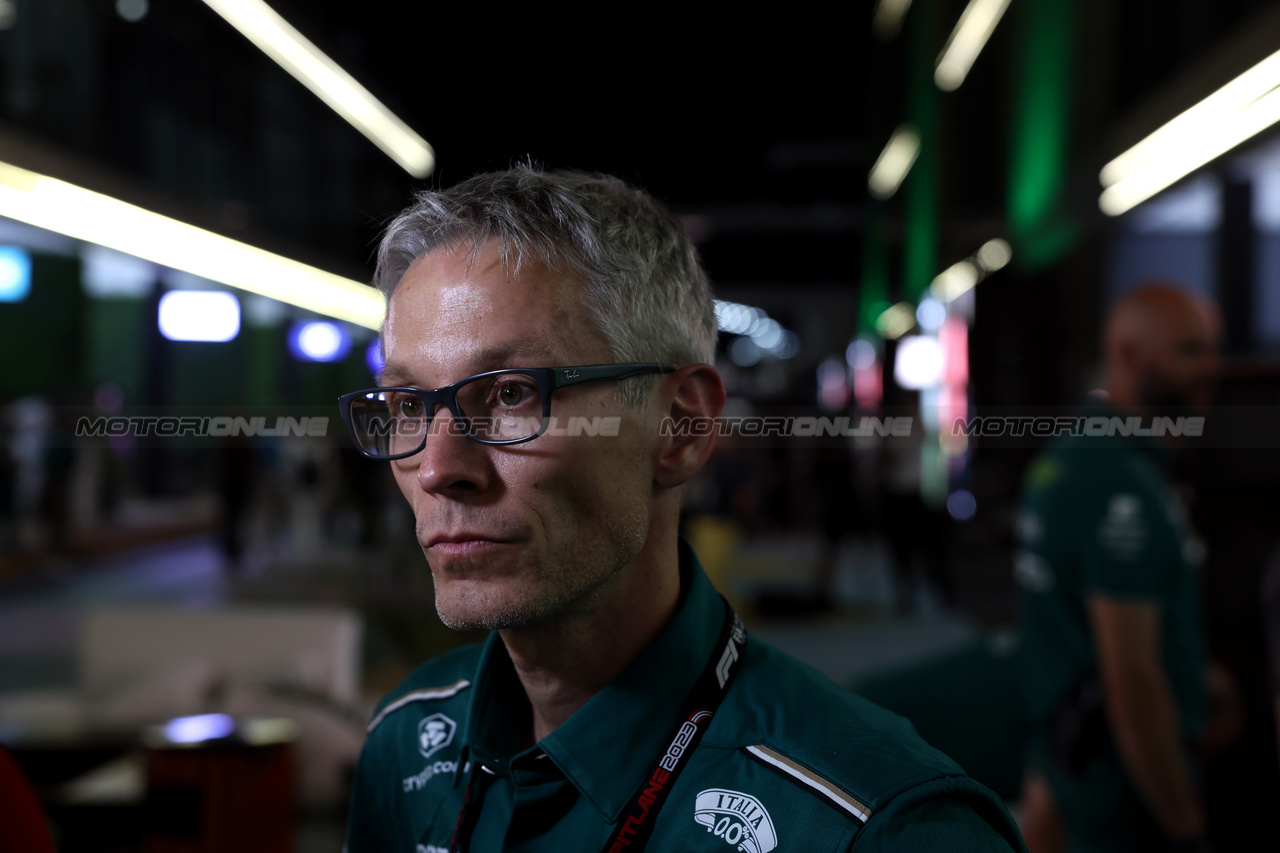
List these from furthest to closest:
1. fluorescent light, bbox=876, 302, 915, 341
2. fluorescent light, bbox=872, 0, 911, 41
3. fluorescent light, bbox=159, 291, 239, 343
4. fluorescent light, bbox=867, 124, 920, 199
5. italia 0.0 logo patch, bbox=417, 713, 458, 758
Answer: fluorescent light, bbox=876, 302, 915, 341
fluorescent light, bbox=867, 124, 920, 199
fluorescent light, bbox=872, 0, 911, 41
fluorescent light, bbox=159, 291, 239, 343
italia 0.0 logo patch, bbox=417, 713, 458, 758

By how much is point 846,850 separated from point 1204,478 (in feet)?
8.28

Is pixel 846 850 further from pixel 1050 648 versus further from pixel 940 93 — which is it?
pixel 940 93

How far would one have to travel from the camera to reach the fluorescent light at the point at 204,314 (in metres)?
1.88

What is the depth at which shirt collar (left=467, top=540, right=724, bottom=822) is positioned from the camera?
89 cm

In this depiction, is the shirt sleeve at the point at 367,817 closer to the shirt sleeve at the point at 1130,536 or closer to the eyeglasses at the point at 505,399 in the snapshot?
the eyeglasses at the point at 505,399

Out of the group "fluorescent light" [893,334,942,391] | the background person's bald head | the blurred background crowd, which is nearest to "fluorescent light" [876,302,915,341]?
"fluorescent light" [893,334,942,391]

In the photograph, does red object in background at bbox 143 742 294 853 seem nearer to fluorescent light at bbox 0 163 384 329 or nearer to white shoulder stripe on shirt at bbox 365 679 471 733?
fluorescent light at bbox 0 163 384 329

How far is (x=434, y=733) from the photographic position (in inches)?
43.7

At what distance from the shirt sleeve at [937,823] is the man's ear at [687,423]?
36 cm

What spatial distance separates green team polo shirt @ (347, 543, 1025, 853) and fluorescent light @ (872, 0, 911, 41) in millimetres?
10476

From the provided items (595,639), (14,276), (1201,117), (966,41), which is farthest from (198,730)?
(966,41)

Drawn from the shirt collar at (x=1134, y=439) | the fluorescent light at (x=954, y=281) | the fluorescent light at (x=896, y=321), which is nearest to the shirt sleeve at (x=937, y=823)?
the shirt collar at (x=1134, y=439)

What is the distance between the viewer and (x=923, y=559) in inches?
318

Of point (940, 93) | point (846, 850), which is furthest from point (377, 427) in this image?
point (940, 93)
